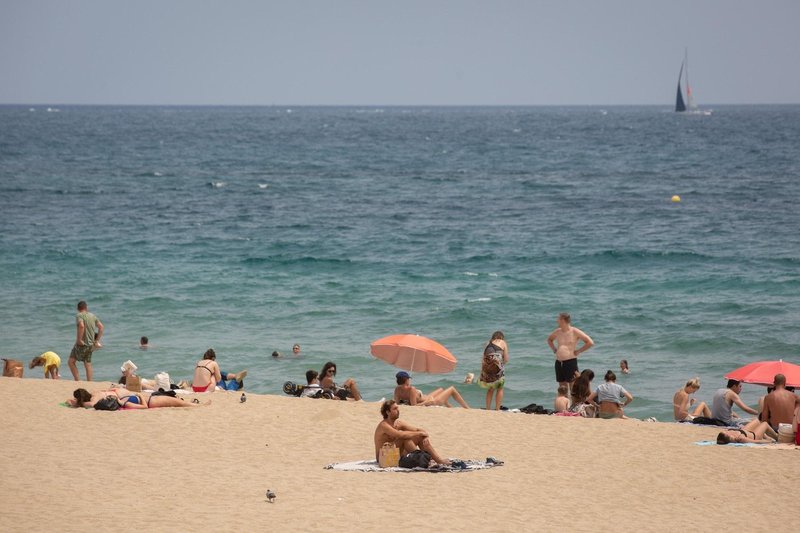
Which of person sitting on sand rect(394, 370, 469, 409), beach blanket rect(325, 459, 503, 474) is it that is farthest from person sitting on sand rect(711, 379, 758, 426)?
beach blanket rect(325, 459, 503, 474)

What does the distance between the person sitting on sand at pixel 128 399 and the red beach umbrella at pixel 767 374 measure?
831 cm

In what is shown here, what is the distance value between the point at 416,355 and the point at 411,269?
14423 mm

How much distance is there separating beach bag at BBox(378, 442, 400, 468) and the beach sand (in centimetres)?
31

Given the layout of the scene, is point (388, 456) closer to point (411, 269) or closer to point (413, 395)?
point (413, 395)

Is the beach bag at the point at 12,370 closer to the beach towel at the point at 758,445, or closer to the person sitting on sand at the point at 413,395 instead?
the person sitting on sand at the point at 413,395

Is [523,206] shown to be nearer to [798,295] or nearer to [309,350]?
[798,295]

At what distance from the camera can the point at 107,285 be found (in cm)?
2872

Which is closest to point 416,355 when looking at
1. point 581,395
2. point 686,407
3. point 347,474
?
point 581,395

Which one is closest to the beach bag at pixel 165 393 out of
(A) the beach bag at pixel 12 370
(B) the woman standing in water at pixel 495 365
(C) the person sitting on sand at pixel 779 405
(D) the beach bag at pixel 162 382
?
(D) the beach bag at pixel 162 382

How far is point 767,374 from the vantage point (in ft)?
51.1

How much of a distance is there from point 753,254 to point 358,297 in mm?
12993

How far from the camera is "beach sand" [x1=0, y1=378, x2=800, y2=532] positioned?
11.1 metres

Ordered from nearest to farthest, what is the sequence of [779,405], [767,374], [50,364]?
[779,405]
[767,374]
[50,364]

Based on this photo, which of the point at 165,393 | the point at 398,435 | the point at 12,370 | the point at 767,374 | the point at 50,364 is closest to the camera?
the point at 398,435
